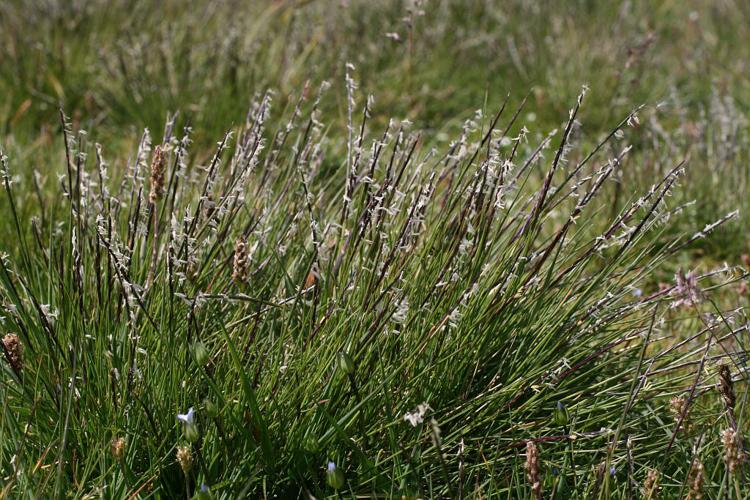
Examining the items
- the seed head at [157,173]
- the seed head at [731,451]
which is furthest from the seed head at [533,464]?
the seed head at [157,173]

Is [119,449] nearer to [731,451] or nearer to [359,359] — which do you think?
[359,359]

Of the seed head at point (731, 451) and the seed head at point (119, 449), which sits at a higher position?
the seed head at point (731, 451)

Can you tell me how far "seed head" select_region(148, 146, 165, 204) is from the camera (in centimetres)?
200

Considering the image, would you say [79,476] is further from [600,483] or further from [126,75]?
[126,75]

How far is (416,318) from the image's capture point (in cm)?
212

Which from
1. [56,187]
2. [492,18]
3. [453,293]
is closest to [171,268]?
[453,293]

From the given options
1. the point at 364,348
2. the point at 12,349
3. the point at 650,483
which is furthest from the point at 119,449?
the point at 650,483

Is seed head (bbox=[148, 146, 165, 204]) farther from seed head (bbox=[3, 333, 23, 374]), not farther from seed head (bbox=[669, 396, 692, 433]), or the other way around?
seed head (bbox=[669, 396, 692, 433])

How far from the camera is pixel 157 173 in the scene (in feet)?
6.64

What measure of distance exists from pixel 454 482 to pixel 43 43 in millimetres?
4389

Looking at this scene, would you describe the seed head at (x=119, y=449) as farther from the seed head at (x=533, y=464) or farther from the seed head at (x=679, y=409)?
the seed head at (x=679, y=409)

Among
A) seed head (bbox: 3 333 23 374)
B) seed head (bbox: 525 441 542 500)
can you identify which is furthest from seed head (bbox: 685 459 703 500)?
seed head (bbox: 3 333 23 374)

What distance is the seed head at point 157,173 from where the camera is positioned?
2.00 meters

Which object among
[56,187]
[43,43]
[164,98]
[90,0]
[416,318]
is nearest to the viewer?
[416,318]
